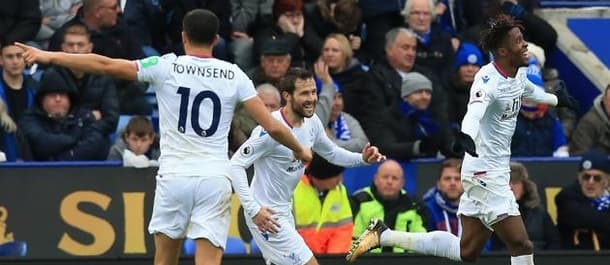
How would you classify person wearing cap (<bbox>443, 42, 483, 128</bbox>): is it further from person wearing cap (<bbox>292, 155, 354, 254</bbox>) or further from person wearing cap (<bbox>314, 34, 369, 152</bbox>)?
person wearing cap (<bbox>292, 155, 354, 254</bbox>)

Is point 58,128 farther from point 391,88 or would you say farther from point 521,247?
point 521,247

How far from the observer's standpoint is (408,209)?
14.7 meters

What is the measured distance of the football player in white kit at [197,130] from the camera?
11375mm

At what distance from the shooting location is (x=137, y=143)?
49.9ft

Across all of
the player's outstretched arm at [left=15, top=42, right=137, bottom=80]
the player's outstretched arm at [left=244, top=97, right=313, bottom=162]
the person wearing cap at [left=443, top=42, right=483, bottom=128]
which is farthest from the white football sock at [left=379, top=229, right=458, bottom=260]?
the person wearing cap at [left=443, top=42, right=483, bottom=128]

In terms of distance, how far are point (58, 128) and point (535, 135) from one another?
13.9ft

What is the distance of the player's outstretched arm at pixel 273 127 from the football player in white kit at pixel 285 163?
951mm

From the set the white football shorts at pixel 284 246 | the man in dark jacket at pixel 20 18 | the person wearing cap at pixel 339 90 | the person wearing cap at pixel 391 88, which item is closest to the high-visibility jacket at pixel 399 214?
the person wearing cap at pixel 339 90

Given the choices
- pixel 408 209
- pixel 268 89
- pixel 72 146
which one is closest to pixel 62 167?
pixel 72 146

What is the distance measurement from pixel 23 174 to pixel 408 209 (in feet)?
10.7

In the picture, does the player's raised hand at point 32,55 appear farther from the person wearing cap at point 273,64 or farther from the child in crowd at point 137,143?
the person wearing cap at point 273,64

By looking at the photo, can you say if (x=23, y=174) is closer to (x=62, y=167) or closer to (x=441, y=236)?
(x=62, y=167)

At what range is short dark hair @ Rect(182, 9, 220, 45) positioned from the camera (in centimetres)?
1130

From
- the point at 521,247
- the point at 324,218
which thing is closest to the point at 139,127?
the point at 324,218
